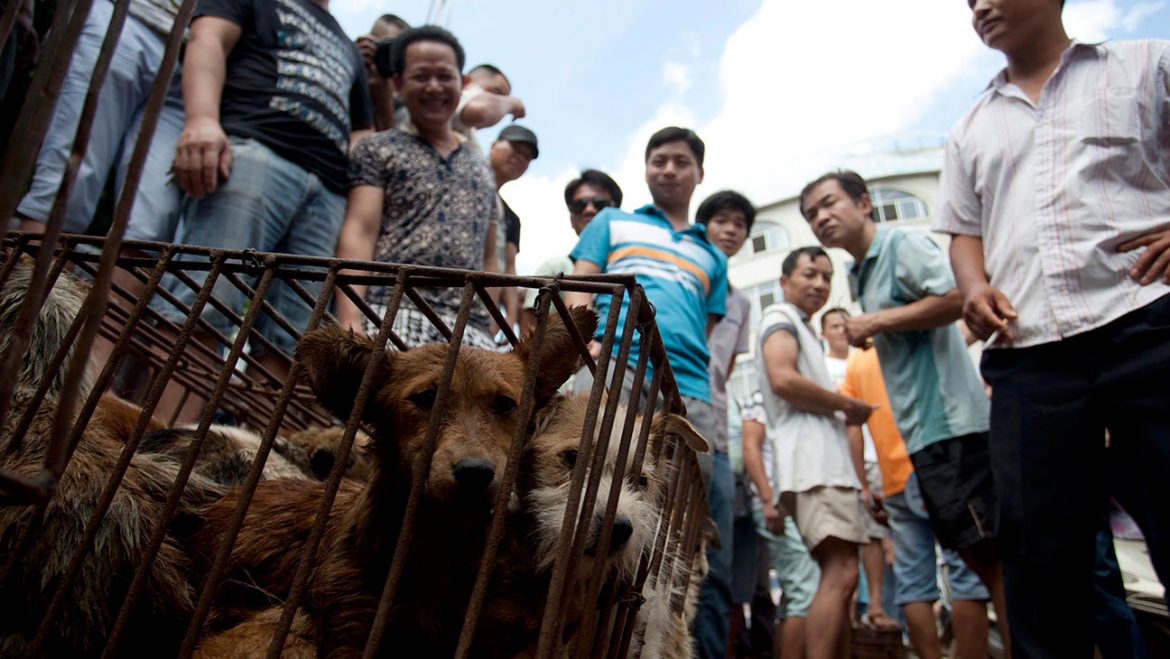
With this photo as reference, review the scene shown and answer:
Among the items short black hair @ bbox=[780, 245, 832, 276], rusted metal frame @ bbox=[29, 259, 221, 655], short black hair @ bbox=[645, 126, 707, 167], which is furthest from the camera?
short black hair @ bbox=[780, 245, 832, 276]

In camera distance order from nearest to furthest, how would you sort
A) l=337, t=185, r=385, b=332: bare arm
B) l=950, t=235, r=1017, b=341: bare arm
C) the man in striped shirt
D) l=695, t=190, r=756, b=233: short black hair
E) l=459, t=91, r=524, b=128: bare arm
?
the man in striped shirt
l=950, t=235, r=1017, b=341: bare arm
l=337, t=185, r=385, b=332: bare arm
l=459, t=91, r=524, b=128: bare arm
l=695, t=190, r=756, b=233: short black hair

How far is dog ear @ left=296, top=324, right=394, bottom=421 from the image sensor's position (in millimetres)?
1690

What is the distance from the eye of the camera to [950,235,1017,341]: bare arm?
2656mm

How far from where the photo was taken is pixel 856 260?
459 centimetres

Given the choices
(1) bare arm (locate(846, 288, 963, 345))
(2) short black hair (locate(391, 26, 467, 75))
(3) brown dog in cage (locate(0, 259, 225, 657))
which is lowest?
(3) brown dog in cage (locate(0, 259, 225, 657))

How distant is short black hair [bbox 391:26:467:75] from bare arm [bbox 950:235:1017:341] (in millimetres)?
2502

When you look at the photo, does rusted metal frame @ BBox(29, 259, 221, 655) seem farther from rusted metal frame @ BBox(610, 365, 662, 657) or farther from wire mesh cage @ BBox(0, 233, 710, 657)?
Result: rusted metal frame @ BBox(610, 365, 662, 657)

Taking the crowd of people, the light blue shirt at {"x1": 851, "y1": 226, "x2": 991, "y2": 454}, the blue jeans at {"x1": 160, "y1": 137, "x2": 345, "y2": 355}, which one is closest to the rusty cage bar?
the crowd of people

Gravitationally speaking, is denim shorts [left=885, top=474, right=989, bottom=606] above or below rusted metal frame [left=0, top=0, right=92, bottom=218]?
above

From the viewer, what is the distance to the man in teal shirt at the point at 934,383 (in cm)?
343

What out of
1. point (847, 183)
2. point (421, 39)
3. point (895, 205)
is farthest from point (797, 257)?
point (895, 205)

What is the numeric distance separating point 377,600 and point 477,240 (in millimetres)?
2324

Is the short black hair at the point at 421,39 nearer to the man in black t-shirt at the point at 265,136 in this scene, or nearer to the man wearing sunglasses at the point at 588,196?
the man in black t-shirt at the point at 265,136

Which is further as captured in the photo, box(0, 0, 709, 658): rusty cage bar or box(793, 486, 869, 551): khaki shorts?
box(793, 486, 869, 551): khaki shorts
